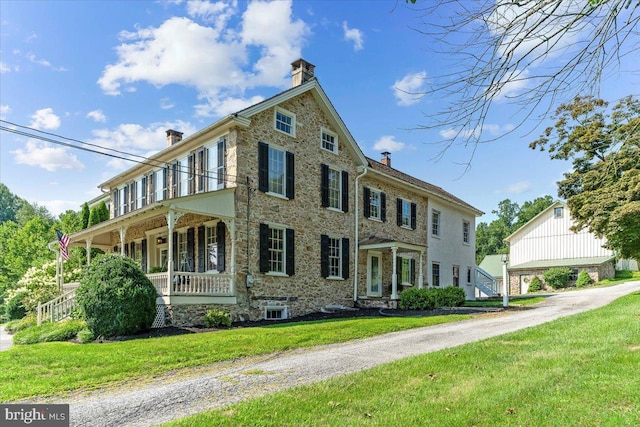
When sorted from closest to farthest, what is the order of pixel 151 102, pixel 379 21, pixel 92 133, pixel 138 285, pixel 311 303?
1. pixel 379 21
2. pixel 138 285
3. pixel 92 133
4. pixel 151 102
5. pixel 311 303

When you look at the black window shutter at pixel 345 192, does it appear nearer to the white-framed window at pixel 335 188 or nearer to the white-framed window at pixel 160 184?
the white-framed window at pixel 335 188

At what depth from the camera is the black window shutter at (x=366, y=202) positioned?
20.5 meters

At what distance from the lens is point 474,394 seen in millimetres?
5324

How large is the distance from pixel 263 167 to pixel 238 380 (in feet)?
33.0

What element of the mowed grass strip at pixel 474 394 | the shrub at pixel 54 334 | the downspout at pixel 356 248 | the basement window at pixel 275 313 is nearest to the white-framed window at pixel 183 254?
the basement window at pixel 275 313

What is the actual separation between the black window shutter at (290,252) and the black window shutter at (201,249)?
114 inches

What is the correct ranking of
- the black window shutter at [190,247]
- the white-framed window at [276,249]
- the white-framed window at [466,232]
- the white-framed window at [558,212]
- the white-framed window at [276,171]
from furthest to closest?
the white-framed window at [558,212], the white-framed window at [466,232], the black window shutter at [190,247], the white-framed window at [276,171], the white-framed window at [276,249]

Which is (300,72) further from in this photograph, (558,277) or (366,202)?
(558,277)

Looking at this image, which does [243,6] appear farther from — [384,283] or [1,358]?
[384,283]

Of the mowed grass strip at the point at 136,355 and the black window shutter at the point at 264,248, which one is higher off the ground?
the black window shutter at the point at 264,248

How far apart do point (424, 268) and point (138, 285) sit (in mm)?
15425

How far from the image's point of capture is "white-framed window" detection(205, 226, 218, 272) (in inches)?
619

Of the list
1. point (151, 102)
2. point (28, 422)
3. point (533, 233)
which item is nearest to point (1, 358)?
point (28, 422)

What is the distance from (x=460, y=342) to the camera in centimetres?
954
